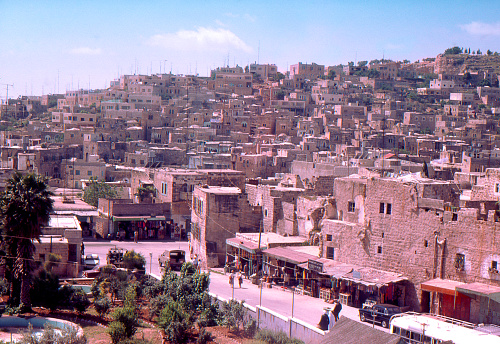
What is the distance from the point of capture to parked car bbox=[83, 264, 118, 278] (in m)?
26.1

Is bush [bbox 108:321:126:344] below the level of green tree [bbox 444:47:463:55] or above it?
below

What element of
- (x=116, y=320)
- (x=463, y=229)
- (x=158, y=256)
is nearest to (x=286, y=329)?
(x=116, y=320)

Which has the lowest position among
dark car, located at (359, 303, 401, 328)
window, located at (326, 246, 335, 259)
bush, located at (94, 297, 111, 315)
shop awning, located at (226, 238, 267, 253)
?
bush, located at (94, 297, 111, 315)

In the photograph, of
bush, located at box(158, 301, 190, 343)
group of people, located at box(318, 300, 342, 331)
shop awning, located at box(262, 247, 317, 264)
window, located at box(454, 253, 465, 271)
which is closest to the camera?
group of people, located at box(318, 300, 342, 331)

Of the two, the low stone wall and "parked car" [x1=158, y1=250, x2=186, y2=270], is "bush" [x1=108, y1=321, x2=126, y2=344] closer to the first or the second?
the low stone wall

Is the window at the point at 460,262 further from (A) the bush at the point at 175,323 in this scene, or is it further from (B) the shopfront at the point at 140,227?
(B) the shopfront at the point at 140,227

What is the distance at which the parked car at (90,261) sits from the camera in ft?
94.6

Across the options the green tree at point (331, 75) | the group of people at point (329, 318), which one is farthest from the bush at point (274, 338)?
the green tree at point (331, 75)

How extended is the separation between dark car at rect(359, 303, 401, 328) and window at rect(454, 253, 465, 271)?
8.13 feet

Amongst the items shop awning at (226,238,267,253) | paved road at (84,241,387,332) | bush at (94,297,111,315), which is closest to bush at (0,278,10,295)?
bush at (94,297,111,315)

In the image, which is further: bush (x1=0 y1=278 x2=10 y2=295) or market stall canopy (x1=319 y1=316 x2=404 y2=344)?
bush (x1=0 y1=278 x2=10 y2=295)

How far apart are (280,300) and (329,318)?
15.6 feet

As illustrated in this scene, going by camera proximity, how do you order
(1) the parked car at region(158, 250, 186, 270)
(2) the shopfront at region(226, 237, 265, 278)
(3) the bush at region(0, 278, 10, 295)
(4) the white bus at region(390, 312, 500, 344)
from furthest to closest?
(1) the parked car at region(158, 250, 186, 270), (2) the shopfront at region(226, 237, 265, 278), (3) the bush at region(0, 278, 10, 295), (4) the white bus at region(390, 312, 500, 344)

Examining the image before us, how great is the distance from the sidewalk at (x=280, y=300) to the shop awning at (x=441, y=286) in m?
2.59
